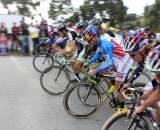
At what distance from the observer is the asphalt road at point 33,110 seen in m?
8.81

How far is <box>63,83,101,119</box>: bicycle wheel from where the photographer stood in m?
9.34

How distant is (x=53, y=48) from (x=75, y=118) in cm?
587

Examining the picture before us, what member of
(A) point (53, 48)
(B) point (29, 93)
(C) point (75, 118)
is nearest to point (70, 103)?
(C) point (75, 118)

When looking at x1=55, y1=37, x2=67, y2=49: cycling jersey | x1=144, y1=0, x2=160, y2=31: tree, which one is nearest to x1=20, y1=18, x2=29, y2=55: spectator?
x1=55, y1=37, x2=67, y2=49: cycling jersey

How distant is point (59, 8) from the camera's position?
54.6 m

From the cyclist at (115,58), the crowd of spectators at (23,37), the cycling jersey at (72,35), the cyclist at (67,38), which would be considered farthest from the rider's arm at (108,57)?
the crowd of spectators at (23,37)


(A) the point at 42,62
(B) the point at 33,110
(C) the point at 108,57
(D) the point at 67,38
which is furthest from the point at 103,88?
(A) the point at 42,62

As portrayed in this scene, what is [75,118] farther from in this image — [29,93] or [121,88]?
[29,93]

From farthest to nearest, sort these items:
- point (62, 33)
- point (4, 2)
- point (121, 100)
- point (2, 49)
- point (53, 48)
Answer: point (4, 2), point (2, 49), point (53, 48), point (62, 33), point (121, 100)

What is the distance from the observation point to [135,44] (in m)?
8.78

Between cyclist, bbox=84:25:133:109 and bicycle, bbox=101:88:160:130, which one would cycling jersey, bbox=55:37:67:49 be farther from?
bicycle, bbox=101:88:160:130

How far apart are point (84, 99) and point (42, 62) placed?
6.36 meters

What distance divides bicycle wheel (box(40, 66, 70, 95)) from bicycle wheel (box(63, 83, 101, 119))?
5.76ft

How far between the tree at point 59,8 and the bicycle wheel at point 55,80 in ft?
128
